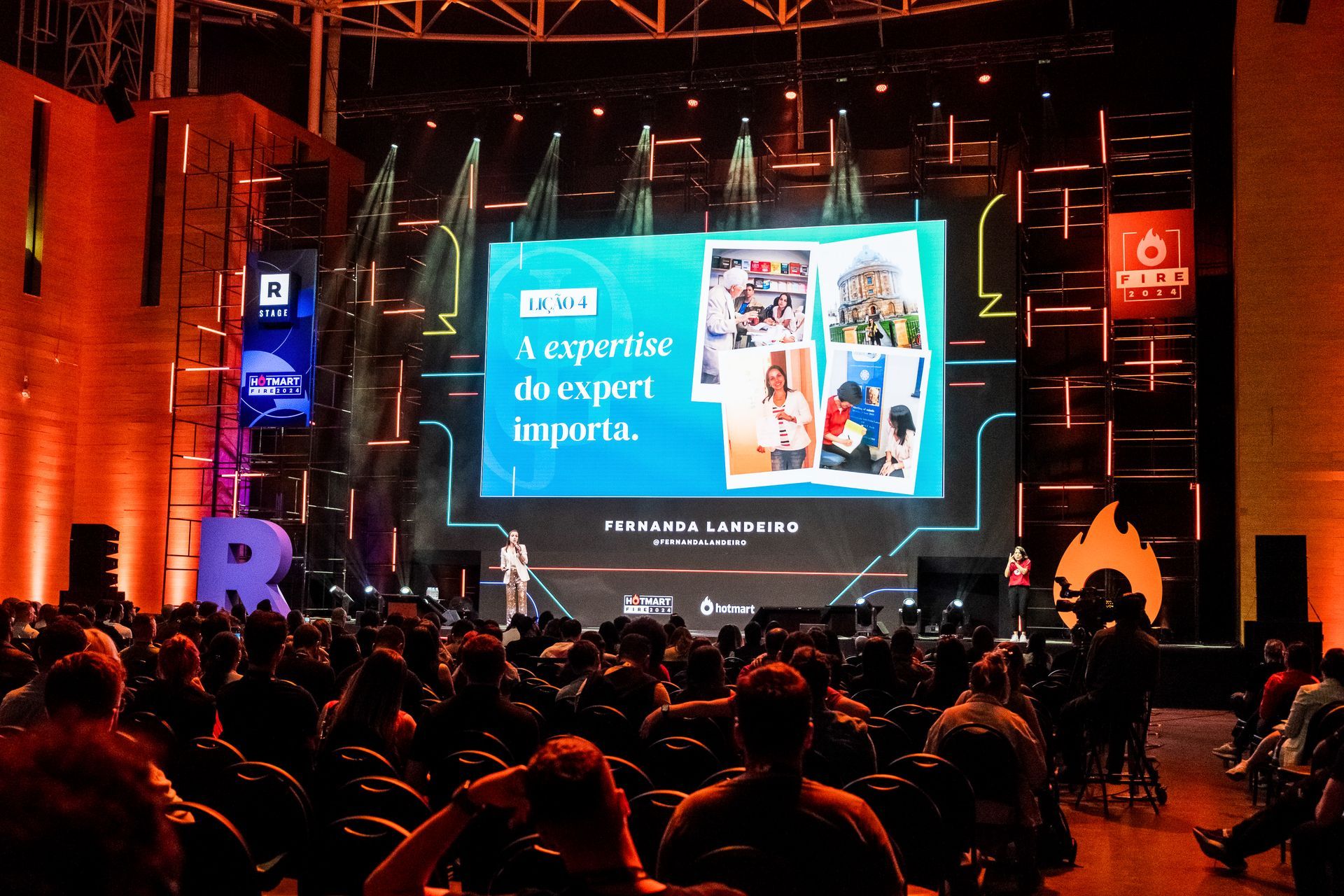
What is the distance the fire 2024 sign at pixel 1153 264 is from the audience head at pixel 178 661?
13.6 metres

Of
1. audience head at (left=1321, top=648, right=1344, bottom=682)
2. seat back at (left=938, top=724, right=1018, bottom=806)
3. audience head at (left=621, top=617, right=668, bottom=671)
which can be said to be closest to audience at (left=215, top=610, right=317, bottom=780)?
audience head at (left=621, top=617, right=668, bottom=671)

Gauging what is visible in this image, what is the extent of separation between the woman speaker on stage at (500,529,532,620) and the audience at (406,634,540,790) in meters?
12.5

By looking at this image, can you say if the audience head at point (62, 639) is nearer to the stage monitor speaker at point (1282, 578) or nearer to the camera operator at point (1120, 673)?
the camera operator at point (1120, 673)

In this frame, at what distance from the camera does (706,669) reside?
16.7 ft

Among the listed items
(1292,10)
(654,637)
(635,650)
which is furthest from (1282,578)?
(635,650)

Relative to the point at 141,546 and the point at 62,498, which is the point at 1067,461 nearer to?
the point at 141,546

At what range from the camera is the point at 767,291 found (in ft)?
52.3

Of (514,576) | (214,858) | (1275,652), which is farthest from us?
(514,576)

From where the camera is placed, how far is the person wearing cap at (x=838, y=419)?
50.3 ft

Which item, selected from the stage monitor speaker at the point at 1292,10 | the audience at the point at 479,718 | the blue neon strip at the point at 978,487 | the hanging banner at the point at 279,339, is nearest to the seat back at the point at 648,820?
the audience at the point at 479,718

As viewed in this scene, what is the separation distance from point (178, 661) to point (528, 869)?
2.63m

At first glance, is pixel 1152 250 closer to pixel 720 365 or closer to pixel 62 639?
pixel 720 365

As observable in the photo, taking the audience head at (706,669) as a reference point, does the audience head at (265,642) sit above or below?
above

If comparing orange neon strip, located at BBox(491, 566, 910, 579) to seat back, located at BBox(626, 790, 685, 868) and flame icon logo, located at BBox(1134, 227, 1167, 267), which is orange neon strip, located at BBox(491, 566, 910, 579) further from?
seat back, located at BBox(626, 790, 685, 868)
